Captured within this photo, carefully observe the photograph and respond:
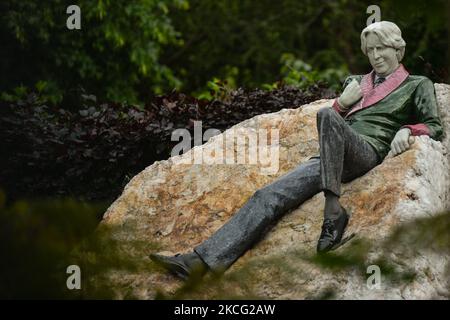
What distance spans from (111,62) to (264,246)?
7.51 m

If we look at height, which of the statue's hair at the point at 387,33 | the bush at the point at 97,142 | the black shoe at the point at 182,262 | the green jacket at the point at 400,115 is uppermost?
the statue's hair at the point at 387,33

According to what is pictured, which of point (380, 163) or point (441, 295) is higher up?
point (380, 163)

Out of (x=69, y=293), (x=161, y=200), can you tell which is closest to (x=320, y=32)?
(x=161, y=200)

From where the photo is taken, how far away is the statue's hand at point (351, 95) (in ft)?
19.0

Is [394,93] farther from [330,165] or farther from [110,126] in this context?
[110,126]

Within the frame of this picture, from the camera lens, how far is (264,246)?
5.53 m

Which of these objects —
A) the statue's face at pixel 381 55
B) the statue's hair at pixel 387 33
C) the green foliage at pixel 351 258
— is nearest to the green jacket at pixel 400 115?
the statue's face at pixel 381 55

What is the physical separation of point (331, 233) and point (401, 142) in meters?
0.81

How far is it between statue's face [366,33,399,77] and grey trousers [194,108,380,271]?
592mm

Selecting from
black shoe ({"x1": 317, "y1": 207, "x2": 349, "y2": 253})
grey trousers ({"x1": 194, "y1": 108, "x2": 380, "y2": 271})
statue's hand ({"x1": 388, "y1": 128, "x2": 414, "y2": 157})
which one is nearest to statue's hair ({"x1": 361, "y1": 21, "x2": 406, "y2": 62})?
statue's hand ({"x1": 388, "y1": 128, "x2": 414, "y2": 157})

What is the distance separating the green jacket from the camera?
5.56m

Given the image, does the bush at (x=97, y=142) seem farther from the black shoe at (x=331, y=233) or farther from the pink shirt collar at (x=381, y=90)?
the black shoe at (x=331, y=233)
